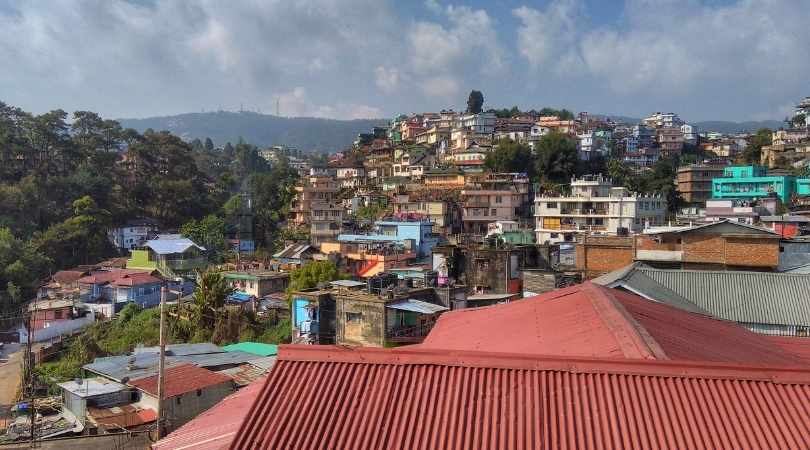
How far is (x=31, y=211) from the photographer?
50594 mm

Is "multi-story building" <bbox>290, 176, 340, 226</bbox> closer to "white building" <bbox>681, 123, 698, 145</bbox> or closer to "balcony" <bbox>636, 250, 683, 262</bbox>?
"balcony" <bbox>636, 250, 683, 262</bbox>

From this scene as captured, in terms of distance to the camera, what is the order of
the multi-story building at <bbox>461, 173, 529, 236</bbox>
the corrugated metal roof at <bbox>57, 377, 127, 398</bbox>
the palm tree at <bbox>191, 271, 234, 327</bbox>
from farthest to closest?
the multi-story building at <bbox>461, 173, 529, 236</bbox> < the palm tree at <bbox>191, 271, 234, 327</bbox> < the corrugated metal roof at <bbox>57, 377, 127, 398</bbox>

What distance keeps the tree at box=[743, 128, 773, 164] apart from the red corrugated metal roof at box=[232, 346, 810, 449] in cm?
7362

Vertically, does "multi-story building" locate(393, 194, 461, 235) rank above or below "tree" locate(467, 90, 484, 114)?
below

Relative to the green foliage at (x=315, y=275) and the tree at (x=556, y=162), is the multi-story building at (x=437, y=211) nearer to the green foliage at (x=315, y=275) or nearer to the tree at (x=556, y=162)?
the tree at (x=556, y=162)

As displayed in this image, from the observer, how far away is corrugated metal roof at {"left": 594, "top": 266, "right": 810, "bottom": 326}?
564 inches

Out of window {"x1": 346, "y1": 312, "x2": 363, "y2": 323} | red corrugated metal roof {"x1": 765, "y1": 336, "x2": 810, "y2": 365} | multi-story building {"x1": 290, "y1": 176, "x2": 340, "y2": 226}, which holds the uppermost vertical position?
multi-story building {"x1": 290, "y1": 176, "x2": 340, "y2": 226}

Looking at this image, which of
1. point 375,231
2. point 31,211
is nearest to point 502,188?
→ point 375,231

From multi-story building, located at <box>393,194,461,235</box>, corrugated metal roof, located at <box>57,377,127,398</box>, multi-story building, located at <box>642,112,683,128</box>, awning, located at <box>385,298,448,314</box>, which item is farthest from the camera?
multi-story building, located at <box>642,112,683,128</box>

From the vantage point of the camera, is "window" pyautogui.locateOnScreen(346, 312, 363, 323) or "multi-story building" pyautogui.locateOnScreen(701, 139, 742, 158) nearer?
"window" pyautogui.locateOnScreen(346, 312, 363, 323)

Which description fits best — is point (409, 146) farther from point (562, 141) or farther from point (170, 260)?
point (170, 260)

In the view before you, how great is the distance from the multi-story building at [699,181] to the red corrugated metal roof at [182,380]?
52.9 metres

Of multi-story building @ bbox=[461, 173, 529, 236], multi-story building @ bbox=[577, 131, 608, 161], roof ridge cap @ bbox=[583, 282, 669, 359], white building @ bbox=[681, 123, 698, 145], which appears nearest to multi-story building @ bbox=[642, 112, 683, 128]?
white building @ bbox=[681, 123, 698, 145]

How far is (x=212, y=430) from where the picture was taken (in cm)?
680
